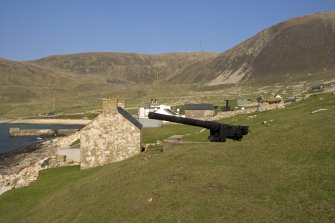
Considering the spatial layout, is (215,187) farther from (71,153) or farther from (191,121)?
(71,153)

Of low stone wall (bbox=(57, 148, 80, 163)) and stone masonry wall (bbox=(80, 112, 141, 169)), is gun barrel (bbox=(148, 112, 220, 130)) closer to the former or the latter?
stone masonry wall (bbox=(80, 112, 141, 169))

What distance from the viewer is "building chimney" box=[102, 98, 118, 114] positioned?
127 feet

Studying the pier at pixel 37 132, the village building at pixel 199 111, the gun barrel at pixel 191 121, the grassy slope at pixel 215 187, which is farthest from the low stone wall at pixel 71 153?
the pier at pixel 37 132

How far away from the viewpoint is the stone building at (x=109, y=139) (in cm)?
3919

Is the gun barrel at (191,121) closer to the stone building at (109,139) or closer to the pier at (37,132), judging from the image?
the stone building at (109,139)

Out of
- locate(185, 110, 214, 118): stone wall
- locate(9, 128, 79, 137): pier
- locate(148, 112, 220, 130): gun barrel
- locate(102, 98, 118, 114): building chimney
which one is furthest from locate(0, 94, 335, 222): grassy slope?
locate(9, 128, 79, 137): pier

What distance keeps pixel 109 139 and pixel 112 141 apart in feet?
1.16

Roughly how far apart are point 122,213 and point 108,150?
1964cm

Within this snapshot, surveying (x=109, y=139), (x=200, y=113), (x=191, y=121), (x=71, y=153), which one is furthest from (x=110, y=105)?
(x=200, y=113)

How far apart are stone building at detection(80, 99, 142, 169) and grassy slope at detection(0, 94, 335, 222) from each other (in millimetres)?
7498

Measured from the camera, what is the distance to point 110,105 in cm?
3888

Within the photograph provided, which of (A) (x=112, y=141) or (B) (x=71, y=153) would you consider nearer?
(A) (x=112, y=141)

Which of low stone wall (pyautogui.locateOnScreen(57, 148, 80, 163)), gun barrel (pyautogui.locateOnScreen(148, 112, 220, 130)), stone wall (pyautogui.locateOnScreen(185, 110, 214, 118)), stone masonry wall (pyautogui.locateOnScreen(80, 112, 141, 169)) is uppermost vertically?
gun barrel (pyautogui.locateOnScreen(148, 112, 220, 130))

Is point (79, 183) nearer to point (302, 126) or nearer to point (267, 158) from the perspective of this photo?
point (267, 158)
